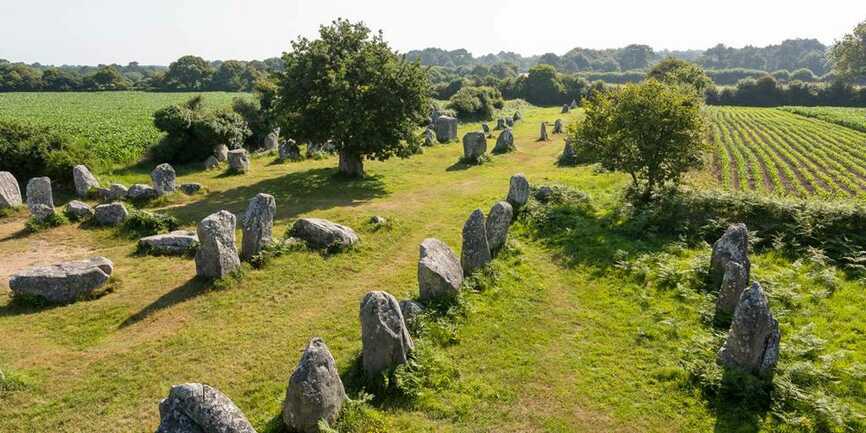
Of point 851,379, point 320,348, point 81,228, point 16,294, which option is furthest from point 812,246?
point 81,228

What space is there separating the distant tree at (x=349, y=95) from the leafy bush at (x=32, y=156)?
12.3 meters

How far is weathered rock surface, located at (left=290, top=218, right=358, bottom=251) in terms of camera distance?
68.0 feet

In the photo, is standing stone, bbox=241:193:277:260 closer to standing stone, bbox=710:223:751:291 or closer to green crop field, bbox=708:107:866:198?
standing stone, bbox=710:223:751:291

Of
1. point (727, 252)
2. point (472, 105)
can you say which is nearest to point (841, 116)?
point (472, 105)

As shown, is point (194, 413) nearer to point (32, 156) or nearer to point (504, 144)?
point (32, 156)

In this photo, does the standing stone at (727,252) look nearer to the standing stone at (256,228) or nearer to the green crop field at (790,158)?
the green crop field at (790,158)

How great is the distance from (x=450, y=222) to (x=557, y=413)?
14126mm

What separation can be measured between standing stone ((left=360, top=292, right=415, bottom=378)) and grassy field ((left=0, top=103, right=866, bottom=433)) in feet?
3.35

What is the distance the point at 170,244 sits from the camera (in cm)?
2064

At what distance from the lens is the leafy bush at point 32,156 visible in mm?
29562

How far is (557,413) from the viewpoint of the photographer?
38.2 feet

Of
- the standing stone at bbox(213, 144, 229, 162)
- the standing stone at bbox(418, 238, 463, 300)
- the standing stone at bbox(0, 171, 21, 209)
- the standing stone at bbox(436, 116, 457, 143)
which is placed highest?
the standing stone at bbox(436, 116, 457, 143)

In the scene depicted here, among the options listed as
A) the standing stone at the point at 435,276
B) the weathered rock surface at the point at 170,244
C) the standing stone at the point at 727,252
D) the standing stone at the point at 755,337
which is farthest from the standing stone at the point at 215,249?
the standing stone at the point at 727,252

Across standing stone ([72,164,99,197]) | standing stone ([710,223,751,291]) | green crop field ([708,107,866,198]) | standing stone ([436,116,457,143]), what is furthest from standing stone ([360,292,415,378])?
standing stone ([436,116,457,143])
